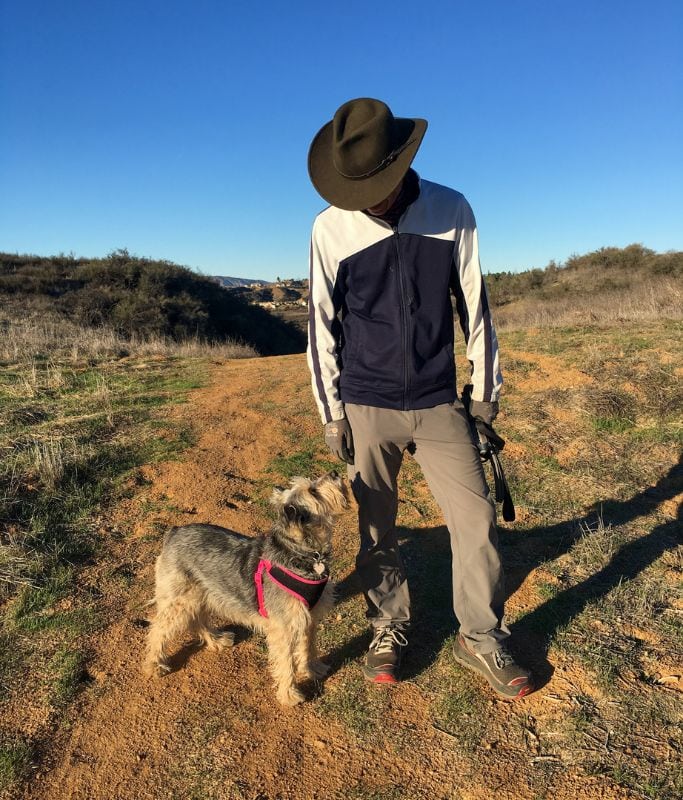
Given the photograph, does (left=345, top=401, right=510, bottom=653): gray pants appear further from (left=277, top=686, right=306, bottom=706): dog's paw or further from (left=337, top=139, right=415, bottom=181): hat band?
(left=337, top=139, right=415, bottom=181): hat band

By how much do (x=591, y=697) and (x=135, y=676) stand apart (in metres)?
2.84

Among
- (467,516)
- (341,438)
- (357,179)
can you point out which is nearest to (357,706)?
(467,516)

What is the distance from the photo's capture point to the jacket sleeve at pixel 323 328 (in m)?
2.94

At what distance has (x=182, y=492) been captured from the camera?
5602mm

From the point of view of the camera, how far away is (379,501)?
3158 millimetres

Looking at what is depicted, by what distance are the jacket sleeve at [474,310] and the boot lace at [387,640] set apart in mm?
1609

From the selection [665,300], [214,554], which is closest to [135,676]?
[214,554]

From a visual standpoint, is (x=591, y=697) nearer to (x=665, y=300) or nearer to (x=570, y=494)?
(x=570, y=494)

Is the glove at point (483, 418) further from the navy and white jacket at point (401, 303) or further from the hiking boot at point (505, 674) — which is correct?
the hiking boot at point (505, 674)

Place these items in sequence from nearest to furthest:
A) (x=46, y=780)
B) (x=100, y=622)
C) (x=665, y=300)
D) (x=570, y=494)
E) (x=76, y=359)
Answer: (x=46, y=780), (x=100, y=622), (x=570, y=494), (x=76, y=359), (x=665, y=300)

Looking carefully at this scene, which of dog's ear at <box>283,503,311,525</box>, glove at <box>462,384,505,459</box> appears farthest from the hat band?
dog's ear at <box>283,503,311,525</box>

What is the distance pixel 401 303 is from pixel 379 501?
122 centimetres

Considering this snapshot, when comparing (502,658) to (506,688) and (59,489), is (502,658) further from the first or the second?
(59,489)

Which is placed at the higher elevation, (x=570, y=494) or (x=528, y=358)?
(x=528, y=358)
